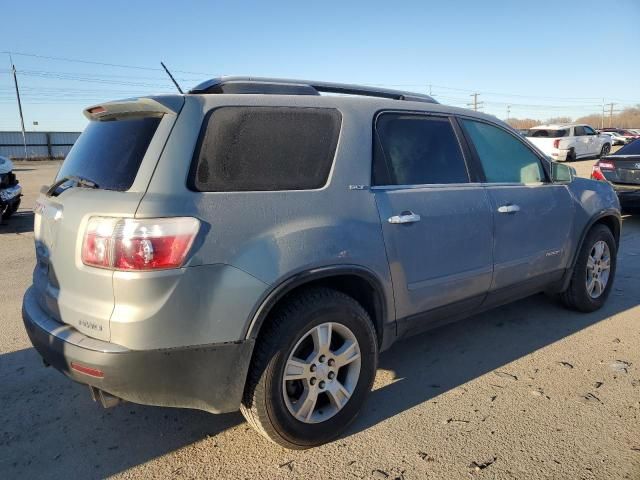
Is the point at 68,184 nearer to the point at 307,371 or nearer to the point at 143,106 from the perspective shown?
the point at 143,106

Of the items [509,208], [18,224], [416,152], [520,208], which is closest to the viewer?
[416,152]

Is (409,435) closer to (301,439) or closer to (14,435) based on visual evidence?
(301,439)

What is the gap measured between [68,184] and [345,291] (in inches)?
64.4

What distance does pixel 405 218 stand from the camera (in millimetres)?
2996

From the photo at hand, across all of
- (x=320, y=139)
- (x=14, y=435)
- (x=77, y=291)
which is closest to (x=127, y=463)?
(x=14, y=435)

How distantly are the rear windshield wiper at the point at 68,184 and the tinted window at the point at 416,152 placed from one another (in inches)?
60.6

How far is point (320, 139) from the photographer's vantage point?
2.80m

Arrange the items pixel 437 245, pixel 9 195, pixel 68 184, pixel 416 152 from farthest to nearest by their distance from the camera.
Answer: pixel 9 195 < pixel 416 152 < pixel 437 245 < pixel 68 184

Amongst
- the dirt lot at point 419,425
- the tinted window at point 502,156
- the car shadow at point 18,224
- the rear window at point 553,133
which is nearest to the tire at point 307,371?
the dirt lot at point 419,425

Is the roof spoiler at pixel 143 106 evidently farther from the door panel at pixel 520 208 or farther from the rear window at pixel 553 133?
the rear window at pixel 553 133

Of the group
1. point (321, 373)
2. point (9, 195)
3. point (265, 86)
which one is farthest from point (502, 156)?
point (9, 195)

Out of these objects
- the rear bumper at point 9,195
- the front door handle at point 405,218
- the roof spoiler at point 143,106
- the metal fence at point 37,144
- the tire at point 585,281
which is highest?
the roof spoiler at point 143,106

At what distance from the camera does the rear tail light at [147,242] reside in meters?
2.19

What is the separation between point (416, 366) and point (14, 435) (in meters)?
2.52
